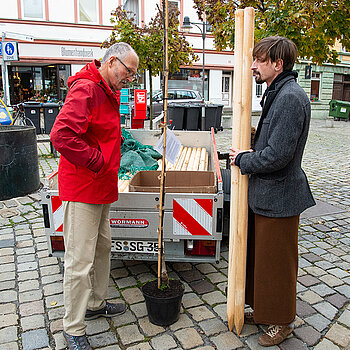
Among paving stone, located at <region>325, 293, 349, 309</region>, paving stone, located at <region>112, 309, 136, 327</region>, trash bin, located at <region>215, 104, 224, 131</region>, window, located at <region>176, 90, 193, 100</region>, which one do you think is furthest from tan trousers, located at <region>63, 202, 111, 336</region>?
window, located at <region>176, 90, 193, 100</region>

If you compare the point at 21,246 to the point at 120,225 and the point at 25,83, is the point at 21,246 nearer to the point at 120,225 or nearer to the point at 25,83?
the point at 120,225

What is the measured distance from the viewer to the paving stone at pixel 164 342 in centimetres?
289

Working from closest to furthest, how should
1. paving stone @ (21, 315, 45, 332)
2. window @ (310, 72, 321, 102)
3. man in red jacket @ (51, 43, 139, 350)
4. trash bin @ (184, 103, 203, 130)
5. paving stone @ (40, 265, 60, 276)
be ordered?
man in red jacket @ (51, 43, 139, 350)
paving stone @ (21, 315, 45, 332)
paving stone @ (40, 265, 60, 276)
trash bin @ (184, 103, 203, 130)
window @ (310, 72, 321, 102)

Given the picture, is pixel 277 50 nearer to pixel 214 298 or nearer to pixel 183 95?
pixel 214 298

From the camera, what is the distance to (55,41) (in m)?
23.0

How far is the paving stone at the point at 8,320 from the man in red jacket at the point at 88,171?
0.65 m

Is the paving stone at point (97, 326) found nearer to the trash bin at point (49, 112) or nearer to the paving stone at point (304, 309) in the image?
the paving stone at point (304, 309)

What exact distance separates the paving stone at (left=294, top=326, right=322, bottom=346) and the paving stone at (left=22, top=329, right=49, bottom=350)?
1941mm

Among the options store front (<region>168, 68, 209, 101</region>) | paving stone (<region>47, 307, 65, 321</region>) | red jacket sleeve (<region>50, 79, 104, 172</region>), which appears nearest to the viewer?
red jacket sleeve (<region>50, 79, 104, 172</region>)

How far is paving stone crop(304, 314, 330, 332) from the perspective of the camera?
3133 mm

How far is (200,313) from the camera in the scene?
3326mm

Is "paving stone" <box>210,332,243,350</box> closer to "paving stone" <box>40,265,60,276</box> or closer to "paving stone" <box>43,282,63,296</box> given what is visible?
"paving stone" <box>43,282,63,296</box>

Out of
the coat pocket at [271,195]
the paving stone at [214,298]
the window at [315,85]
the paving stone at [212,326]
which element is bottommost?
the paving stone at [212,326]

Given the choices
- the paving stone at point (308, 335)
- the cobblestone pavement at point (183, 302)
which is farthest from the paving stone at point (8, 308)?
the paving stone at point (308, 335)
